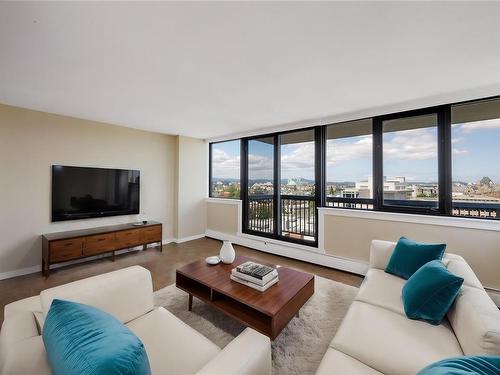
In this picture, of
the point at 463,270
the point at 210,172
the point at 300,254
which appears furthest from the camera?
the point at 210,172

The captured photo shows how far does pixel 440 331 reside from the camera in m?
1.35

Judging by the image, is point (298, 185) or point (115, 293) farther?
point (298, 185)

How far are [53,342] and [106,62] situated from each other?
6.73 ft

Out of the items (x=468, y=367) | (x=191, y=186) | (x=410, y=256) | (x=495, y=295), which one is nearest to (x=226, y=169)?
(x=191, y=186)

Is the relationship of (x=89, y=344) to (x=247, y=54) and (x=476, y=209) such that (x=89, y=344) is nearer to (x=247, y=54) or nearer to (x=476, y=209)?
(x=247, y=54)

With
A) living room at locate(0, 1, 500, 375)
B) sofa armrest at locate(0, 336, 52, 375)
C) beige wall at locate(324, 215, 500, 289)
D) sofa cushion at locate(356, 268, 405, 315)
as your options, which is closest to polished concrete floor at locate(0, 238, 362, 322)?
living room at locate(0, 1, 500, 375)

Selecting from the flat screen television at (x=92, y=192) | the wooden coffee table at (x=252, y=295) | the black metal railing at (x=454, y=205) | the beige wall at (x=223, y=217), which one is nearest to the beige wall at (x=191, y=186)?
the beige wall at (x=223, y=217)

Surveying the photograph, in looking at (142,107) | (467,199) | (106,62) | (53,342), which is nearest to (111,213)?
(142,107)

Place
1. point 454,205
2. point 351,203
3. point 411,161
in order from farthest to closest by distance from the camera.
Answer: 1. point 351,203
2. point 411,161
3. point 454,205

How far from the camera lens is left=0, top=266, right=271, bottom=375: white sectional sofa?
3.05 feet

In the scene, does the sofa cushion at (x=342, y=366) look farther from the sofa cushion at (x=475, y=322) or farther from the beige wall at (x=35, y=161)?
the beige wall at (x=35, y=161)

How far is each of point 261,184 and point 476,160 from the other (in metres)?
3.13

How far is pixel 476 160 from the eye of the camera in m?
2.62

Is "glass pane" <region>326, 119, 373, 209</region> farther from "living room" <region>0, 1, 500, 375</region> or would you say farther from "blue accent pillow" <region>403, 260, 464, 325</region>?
"blue accent pillow" <region>403, 260, 464, 325</region>
